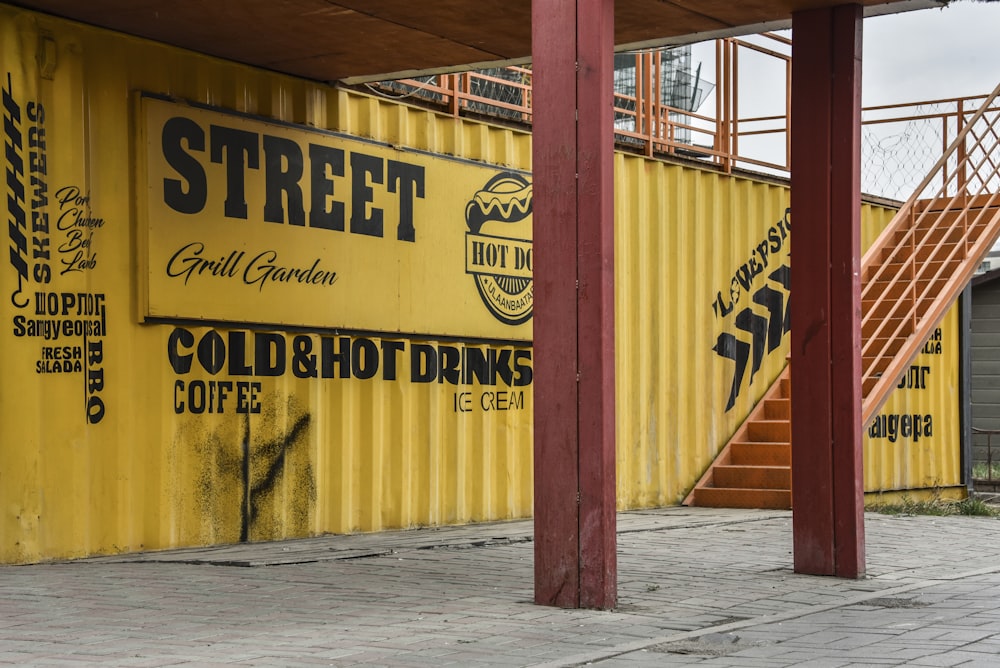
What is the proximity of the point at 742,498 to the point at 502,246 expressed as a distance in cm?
391

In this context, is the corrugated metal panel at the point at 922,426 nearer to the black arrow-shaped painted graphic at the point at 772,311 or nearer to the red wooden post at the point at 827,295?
the black arrow-shaped painted graphic at the point at 772,311

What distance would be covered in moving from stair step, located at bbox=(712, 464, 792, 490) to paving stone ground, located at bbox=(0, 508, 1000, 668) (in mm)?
3514

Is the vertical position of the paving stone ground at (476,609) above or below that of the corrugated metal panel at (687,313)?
below

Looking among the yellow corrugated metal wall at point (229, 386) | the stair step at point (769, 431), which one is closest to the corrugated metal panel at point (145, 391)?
the yellow corrugated metal wall at point (229, 386)

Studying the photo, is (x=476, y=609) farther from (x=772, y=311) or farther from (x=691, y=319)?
(x=772, y=311)

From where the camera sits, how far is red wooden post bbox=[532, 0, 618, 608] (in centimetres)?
740

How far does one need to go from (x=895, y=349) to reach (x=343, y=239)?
4959 mm

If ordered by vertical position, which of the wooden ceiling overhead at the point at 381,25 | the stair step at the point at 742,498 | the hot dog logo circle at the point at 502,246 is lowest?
the stair step at the point at 742,498

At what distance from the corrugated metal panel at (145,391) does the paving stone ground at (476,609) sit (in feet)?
1.23

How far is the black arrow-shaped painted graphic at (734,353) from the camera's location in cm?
1509

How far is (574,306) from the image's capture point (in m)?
7.48

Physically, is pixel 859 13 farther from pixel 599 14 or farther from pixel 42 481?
pixel 42 481

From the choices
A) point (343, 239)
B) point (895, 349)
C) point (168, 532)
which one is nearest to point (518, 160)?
point (343, 239)

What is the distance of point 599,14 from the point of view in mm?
7473
